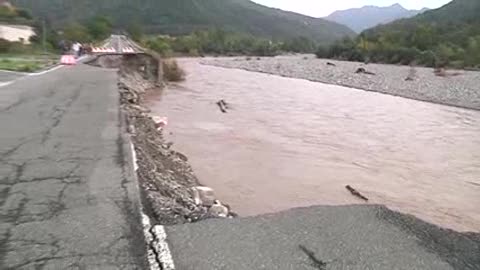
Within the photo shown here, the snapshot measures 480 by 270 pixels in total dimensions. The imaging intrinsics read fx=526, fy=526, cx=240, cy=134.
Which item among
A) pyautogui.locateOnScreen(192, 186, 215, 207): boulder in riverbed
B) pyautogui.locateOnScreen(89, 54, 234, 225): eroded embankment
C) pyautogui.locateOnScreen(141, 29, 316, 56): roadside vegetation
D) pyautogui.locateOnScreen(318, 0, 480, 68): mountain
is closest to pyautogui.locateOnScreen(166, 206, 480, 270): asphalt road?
pyautogui.locateOnScreen(89, 54, 234, 225): eroded embankment

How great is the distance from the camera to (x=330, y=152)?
1770 centimetres

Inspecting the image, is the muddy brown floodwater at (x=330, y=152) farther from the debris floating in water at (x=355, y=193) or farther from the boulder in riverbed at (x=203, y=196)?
the boulder in riverbed at (x=203, y=196)

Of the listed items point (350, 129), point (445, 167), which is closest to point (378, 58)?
point (350, 129)

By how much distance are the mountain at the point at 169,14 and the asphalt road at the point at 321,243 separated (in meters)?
117

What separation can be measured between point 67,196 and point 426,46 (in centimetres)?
8731

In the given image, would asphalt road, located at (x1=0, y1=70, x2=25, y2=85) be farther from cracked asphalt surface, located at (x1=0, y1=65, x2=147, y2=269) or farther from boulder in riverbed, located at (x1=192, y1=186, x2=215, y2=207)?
boulder in riverbed, located at (x1=192, y1=186, x2=215, y2=207)

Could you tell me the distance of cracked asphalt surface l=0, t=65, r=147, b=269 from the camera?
419 cm

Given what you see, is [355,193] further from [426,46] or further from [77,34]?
[426,46]

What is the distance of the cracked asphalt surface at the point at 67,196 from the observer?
13.7 feet

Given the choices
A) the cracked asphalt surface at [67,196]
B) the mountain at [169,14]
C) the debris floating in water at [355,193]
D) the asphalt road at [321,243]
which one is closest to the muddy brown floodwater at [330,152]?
the debris floating in water at [355,193]

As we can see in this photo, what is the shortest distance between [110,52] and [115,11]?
112083 mm

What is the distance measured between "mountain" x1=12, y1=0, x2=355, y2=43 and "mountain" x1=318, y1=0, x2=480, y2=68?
56.4m

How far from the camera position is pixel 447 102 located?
121 ft

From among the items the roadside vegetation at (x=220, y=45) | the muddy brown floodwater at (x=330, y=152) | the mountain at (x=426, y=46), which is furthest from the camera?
the roadside vegetation at (x=220, y=45)
